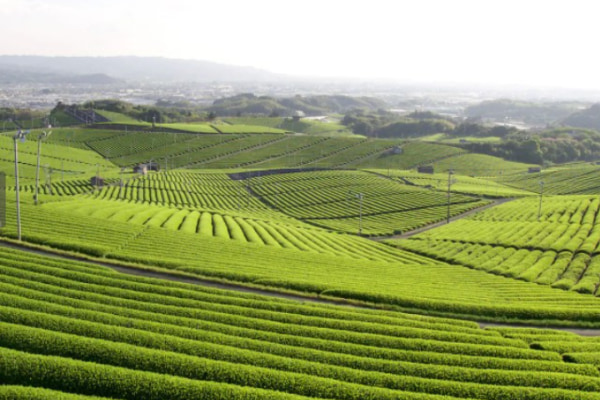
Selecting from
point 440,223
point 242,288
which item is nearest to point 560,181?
point 440,223

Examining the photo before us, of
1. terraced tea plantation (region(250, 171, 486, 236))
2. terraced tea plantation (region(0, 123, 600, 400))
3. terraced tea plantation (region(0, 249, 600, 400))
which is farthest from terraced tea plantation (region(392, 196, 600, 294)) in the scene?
terraced tea plantation (region(0, 249, 600, 400))

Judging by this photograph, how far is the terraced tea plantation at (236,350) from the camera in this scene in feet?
55.2

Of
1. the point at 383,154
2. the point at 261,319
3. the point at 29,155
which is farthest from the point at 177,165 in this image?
the point at 261,319

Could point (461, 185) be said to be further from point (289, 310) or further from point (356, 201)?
point (289, 310)

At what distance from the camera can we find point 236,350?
19656mm

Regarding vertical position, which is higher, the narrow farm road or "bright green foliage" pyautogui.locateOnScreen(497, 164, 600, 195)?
"bright green foliage" pyautogui.locateOnScreen(497, 164, 600, 195)

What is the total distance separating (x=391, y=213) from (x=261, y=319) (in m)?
71.4

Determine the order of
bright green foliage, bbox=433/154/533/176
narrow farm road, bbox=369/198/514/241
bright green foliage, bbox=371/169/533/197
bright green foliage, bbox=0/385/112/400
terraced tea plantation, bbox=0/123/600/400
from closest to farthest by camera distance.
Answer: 1. bright green foliage, bbox=0/385/112/400
2. terraced tea plantation, bbox=0/123/600/400
3. narrow farm road, bbox=369/198/514/241
4. bright green foliage, bbox=371/169/533/197
5. bright green foliage, bbox=433/154/533/176

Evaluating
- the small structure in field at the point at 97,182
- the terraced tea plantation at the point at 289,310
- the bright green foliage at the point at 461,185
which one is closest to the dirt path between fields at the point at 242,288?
the terraced tea plantation at the point at 289,310

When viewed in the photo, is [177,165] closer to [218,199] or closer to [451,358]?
[218,199]

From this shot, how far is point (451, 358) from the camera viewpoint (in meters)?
21.0

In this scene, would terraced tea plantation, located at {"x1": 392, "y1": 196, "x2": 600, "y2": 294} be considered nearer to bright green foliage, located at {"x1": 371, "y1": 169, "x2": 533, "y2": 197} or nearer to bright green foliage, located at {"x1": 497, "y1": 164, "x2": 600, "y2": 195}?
bright green foliage, located at {"x1": 371, "y1": 169, "x2": 533, "y2": 197}

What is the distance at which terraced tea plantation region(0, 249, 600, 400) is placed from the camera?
55.2 feet

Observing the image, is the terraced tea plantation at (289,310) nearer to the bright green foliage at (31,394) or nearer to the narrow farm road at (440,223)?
the bright green foliage at (31,394)
